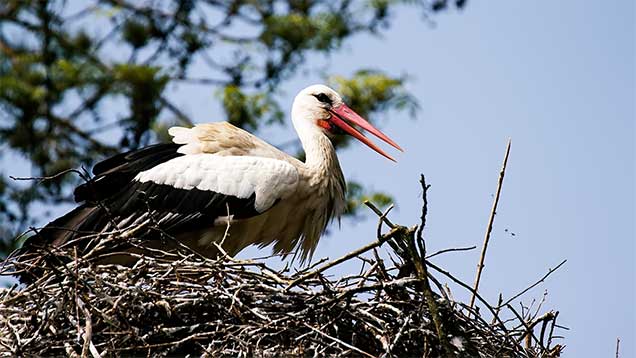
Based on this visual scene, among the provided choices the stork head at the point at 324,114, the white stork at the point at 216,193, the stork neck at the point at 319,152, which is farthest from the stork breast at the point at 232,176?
the stork head at the point at 324,114

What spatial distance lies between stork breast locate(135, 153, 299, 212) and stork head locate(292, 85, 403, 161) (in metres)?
0.57

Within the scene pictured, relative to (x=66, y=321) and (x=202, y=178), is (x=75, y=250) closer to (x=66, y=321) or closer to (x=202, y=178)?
(x=66, y=321)

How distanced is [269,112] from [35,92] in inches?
89.3

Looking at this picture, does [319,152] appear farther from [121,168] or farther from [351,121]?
[121,168]

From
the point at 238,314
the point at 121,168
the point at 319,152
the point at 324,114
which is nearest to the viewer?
the point at 238,314

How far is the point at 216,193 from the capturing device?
561cm

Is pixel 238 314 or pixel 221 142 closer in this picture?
pixel 238 314

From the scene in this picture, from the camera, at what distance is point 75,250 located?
4258 millimetres

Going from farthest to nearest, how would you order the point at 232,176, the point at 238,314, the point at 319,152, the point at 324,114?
1. the point at 324,114
2. the point at 319,152
3. the point at 232,176
4. the point at 238,314

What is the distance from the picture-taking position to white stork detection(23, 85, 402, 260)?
5.57m

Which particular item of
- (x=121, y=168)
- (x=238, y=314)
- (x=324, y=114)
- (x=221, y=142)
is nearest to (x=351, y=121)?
(x=324, y=114)

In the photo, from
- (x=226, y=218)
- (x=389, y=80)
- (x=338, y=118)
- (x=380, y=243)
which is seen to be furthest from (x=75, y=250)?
(x=389, y=80)

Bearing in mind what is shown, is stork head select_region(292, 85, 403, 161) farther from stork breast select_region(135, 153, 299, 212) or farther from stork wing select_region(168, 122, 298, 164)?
stork breast select_region(135, 153, 299, 212)

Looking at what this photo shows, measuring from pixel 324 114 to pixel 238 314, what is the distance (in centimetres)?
209
